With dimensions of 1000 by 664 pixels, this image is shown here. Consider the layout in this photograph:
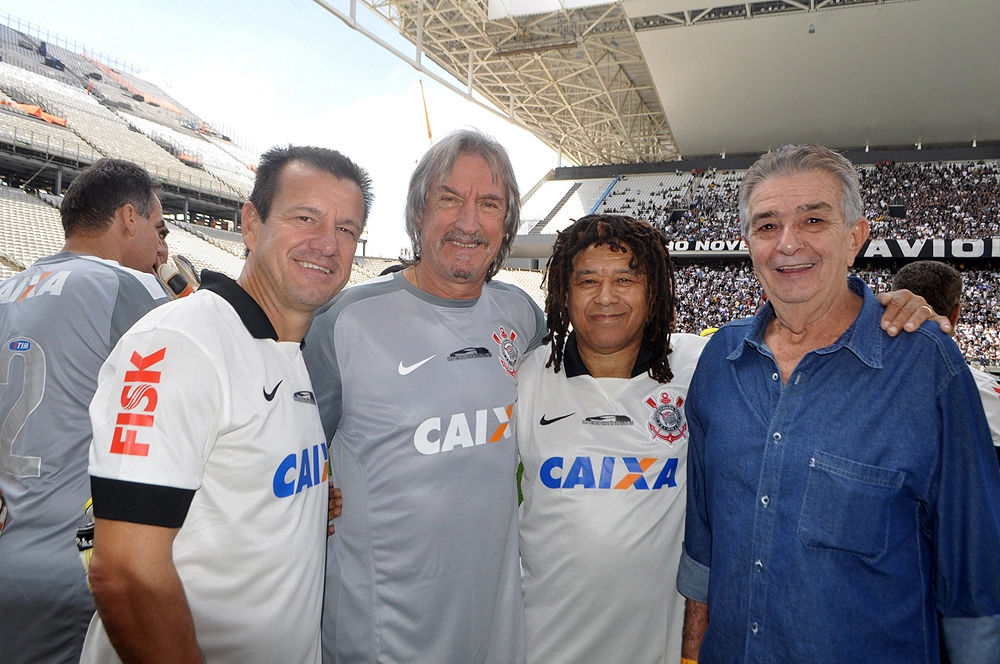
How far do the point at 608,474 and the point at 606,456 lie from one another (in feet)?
0.21

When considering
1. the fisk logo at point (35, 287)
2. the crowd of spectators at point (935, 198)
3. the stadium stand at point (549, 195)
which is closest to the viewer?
the fisk logo at point (35, 287)

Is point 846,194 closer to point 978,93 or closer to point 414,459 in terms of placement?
point 414,459

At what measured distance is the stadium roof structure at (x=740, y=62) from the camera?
20.0m

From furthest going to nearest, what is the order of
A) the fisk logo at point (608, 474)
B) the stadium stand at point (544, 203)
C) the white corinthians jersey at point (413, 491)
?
the stadium stand at point (544, 203) → the fisk logo at point (608, 474) → the white corinthians jersey at point (413, 491)

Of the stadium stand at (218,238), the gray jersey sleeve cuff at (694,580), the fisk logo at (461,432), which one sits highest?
the stadium stand at (218,238)

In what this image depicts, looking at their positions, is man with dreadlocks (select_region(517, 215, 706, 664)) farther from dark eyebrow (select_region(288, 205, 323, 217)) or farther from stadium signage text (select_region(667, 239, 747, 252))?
stadium signage text (select_region(667, 239, 747, 252))

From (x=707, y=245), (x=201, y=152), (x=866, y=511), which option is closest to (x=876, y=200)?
(x=707, y=245)

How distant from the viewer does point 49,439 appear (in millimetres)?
2238

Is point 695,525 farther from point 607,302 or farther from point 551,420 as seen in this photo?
point 607,302

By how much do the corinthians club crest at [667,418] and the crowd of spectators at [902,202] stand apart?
84.1ft

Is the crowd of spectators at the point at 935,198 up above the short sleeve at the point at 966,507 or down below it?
above

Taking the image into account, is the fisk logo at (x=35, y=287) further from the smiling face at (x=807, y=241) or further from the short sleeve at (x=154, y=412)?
the smiling face at (x=807, y=241)

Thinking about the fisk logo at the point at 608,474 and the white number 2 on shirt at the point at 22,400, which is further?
the white number 2 on shirt at the point at 22,400

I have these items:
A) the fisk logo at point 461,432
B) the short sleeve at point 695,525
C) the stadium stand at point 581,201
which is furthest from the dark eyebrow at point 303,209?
the stadium stand at point 581,201
